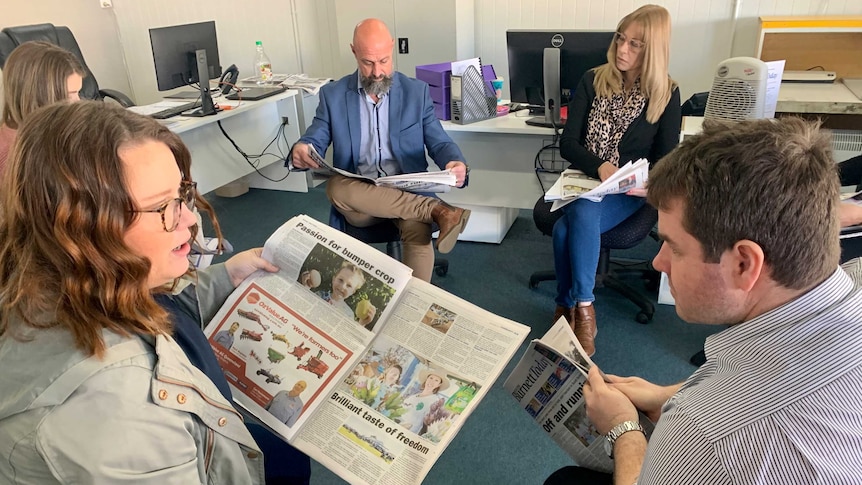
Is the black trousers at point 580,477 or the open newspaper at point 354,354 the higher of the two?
the open newspaper at point 354,354

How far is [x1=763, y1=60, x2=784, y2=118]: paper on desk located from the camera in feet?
6.88

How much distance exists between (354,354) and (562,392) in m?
0.42

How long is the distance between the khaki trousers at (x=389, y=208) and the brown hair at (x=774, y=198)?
151cm

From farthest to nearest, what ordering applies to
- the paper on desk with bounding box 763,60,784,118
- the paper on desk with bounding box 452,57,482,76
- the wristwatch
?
the paper on desk with bounding box 452,57,482,76 < the paper on desk with bounding box 763,60,784,118 < the wristwatch

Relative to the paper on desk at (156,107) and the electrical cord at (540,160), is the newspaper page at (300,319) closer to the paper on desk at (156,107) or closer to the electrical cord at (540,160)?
the electrical cord at (540,160)

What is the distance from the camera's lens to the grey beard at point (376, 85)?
7.65 feet

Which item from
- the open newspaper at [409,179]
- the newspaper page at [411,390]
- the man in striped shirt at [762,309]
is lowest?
the newspaper page at [411,390]

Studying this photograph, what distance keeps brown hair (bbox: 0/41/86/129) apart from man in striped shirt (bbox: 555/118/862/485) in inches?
82.4

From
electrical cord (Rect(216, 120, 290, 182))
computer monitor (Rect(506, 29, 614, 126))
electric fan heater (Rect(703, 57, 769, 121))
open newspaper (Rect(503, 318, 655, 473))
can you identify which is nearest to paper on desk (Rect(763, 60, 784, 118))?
electric fan heater (Rect(703, 57, 769, 121))

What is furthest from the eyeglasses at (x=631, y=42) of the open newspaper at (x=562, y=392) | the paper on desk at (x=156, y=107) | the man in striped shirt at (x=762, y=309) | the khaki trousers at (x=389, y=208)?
the paper on desk at (x=156, y=107)

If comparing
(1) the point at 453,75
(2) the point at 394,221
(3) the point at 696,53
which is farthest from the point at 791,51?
(2) the point at 394,221

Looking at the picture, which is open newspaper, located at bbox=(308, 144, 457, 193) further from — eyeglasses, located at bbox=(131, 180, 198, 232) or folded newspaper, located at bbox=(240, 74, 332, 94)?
folded newspaper, located at bbox=(240, 74, 332, 94)

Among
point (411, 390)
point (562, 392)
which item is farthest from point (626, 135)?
point (411, 390)

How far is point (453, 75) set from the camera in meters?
2.68
